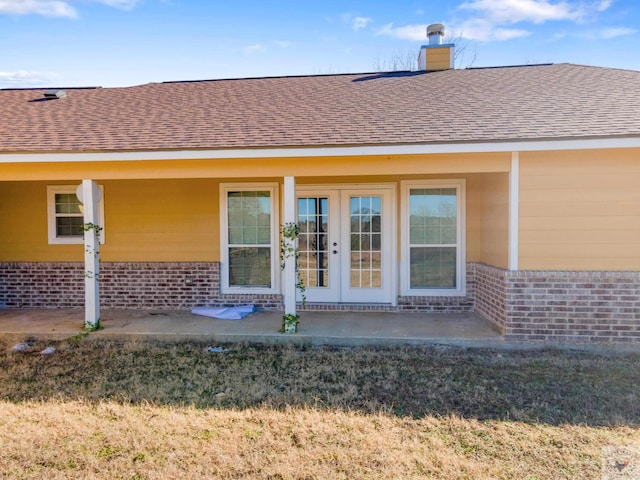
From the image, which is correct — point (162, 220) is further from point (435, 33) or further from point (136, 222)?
point (435, 33)

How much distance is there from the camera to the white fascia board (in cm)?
530

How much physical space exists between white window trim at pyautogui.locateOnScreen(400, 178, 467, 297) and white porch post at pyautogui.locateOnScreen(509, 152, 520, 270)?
1580mm

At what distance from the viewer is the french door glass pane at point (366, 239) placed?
7.64 metres

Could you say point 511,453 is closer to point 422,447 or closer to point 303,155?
point 422,447

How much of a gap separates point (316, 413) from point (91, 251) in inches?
178

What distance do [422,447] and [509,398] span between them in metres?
1.37

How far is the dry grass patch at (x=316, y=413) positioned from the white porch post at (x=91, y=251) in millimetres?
963

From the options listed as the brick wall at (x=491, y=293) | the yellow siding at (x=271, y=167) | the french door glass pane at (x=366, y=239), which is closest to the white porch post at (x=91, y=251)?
the yellow siding at (x=271, y=167)

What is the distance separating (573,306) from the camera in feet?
18.6

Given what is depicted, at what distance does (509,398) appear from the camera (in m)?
4.07

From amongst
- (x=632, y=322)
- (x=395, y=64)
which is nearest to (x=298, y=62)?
(x=395, y=64)

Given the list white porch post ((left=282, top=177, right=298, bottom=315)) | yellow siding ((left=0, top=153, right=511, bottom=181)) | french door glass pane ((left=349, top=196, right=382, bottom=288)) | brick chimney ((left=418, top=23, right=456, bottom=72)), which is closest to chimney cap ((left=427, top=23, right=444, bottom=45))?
brick chimney ((left=418, top=23, right=456, bottom=72))

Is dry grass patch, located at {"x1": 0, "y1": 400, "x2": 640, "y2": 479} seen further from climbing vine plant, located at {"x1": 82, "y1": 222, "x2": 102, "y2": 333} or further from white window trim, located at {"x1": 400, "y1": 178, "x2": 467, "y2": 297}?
white window trim, located at {"x1": 400, "y1": 178, "x2": 467, "y2": 297}

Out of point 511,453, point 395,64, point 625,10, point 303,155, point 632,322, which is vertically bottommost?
point 511,453
